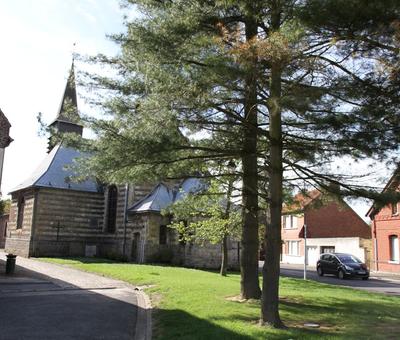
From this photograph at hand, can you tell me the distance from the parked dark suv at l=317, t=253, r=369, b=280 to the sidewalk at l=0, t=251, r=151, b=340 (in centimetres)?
1592

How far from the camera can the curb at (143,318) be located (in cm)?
1032

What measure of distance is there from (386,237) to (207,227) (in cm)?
2055

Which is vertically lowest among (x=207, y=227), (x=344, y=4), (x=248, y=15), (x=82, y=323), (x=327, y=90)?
(x=82, y=323)

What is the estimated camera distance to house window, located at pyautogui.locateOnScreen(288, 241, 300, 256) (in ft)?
175

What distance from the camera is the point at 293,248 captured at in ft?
178

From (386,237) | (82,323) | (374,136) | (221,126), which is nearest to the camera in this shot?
(374,136)

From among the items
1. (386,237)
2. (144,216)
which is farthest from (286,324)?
(386,237)

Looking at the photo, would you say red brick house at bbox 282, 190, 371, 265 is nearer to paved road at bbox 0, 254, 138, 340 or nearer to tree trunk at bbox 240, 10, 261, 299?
paved road at bbox 0, 254, 138, 340

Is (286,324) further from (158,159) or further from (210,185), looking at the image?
(210,185)

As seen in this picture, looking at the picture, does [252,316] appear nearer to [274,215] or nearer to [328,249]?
[274,215]

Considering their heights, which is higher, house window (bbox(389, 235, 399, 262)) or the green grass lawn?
house window (bbox(389, 235, 399, 262))

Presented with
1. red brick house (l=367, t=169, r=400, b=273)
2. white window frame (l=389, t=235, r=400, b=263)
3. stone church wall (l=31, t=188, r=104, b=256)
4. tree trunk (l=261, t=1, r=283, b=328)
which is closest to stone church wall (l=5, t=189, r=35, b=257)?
stone church wall (l=31, t=188, r=104, b=256)

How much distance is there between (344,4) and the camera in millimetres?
8320

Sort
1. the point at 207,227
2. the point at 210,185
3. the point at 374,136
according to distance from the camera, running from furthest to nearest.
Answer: the point at 207,227, the point at 210,185, the point at 374,136
